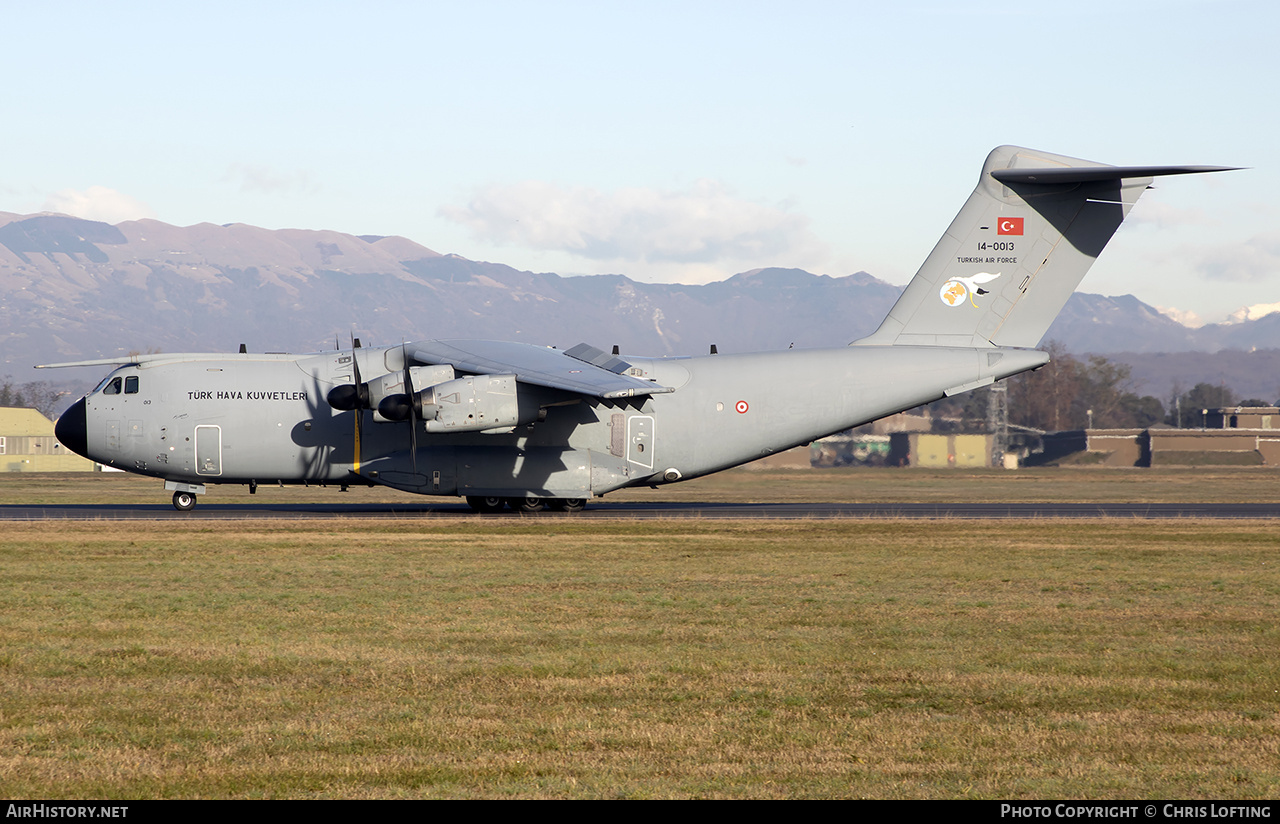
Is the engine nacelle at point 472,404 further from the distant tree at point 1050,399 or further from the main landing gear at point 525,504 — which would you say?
the distant tree at point 1050,399

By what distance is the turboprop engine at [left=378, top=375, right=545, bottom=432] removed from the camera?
27.5 metres

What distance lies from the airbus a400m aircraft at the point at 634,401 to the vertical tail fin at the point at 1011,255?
0.04 meters

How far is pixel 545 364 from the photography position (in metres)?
28.6

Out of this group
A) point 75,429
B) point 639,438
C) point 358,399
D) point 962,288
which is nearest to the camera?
point 358,399

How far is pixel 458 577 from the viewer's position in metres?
17.9

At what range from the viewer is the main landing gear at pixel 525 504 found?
31.4 m

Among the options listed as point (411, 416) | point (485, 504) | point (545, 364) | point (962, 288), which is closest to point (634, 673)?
point (411, 416)

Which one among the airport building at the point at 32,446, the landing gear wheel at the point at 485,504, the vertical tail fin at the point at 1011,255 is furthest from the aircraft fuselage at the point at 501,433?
the airport building at the point at 32,446

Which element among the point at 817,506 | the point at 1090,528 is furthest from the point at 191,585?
the point at 817,506

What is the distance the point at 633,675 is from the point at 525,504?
69.1 ft

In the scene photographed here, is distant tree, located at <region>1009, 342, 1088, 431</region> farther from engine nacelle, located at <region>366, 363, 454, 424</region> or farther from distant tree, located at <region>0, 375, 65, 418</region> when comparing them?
distant tree, located at <region>0, 375, 65, 418</region>

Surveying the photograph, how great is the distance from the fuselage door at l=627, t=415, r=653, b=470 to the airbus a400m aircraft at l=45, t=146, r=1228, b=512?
0.12 ft

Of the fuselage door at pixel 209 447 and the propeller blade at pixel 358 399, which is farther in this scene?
the fuselage door at pixel 209 447

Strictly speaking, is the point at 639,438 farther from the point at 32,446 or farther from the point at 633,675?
the point at 32,446
